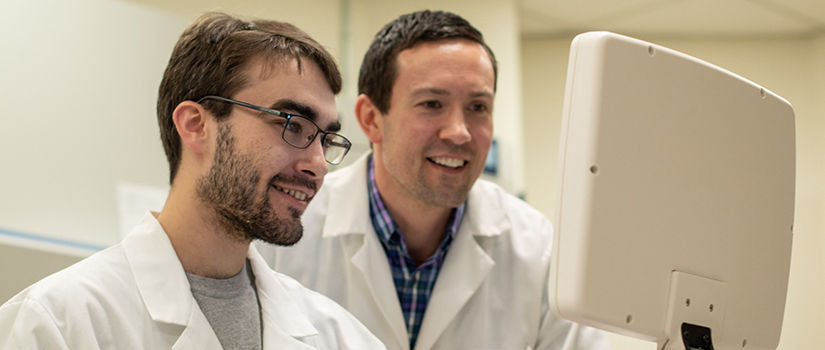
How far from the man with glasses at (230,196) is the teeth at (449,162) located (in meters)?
0.31

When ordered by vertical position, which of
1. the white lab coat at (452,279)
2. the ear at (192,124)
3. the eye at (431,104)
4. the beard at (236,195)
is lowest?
the white lab coat at (452,279)

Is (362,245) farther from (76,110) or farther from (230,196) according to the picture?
(76,110)

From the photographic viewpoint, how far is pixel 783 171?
885 millimetres

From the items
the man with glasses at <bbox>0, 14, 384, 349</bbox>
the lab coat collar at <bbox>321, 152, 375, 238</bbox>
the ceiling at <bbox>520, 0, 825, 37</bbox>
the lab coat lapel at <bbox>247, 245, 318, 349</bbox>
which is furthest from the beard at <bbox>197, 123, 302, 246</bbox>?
the ceiling at <bbox>520, 0, 825, 37</bbox>

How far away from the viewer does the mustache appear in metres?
1.04

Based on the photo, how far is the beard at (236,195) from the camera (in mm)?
1013

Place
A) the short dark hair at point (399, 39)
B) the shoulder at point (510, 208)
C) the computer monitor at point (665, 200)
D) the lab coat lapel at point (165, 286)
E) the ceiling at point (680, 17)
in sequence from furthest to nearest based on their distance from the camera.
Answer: the shoulder at point (510, 208)
the short dark hair at point (399, 39)
the ceiling at point (680, 17)
the lab coat lapel at point (165, 286)
the computer monitor at point (665, 200)

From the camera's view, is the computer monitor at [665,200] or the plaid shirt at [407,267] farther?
the plaid shirt at [407,267]

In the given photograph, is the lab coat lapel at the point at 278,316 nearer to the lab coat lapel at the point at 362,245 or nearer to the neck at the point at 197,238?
the neck at the point at 197,238

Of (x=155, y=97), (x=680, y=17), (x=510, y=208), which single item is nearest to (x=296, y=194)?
(x=510, y=208)

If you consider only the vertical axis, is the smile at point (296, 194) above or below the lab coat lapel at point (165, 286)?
above

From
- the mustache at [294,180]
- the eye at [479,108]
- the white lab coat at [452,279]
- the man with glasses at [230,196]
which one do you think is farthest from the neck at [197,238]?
the eye at [479,108]

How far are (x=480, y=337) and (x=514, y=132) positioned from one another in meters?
1.67

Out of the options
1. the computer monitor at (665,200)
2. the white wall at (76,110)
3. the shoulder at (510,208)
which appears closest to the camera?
the computer monitor at (665,200)
